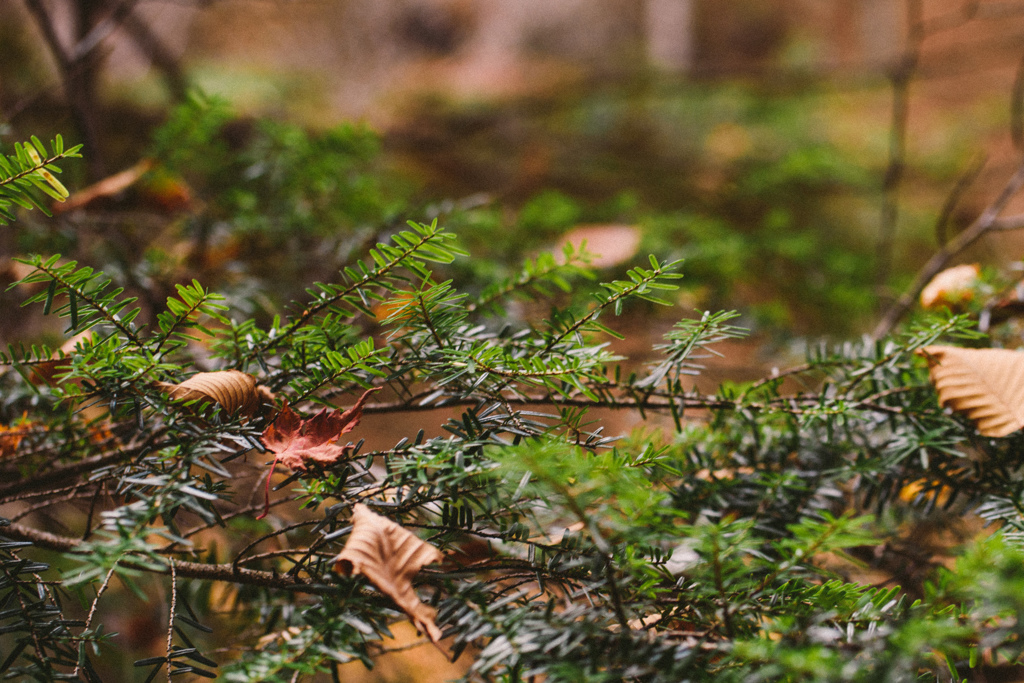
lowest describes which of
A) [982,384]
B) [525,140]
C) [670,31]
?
[982,384]

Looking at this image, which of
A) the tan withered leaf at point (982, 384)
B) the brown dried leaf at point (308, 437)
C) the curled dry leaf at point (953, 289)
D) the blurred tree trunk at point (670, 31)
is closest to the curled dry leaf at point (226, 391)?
the brown dried leaf at point (308, 437)

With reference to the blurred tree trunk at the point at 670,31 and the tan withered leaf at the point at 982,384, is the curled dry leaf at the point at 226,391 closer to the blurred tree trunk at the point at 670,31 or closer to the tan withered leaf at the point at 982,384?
the tan withered leaf at the point at 982,384

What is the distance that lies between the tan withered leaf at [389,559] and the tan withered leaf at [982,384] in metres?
0.40

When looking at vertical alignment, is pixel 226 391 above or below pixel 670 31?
below

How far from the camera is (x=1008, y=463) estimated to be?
0.43 meters

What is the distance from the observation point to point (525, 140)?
2.10 metres

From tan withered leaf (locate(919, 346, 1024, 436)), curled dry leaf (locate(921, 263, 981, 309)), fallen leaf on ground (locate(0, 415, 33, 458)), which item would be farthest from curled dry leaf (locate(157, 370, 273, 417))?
curled dry leaf (locate(921, 263, 981, 309))

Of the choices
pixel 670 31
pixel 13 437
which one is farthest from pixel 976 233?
pixel 670 31

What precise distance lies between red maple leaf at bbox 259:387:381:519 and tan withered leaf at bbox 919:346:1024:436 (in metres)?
0.43

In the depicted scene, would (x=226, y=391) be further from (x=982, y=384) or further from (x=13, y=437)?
(x=982, y=384)

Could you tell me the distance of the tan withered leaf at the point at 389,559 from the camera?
279mm

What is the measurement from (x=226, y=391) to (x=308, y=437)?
2.5 inches

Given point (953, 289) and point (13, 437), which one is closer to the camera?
point (13, 437)

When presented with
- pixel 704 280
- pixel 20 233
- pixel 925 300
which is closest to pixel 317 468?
pixel 925 300
